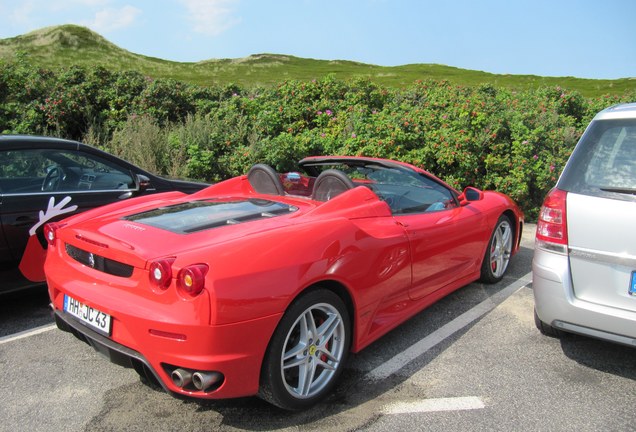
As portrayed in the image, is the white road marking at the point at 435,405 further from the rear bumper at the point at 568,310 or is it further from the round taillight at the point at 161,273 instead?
the round taillight at the point at 161,273

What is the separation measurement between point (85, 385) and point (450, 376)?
2254mm

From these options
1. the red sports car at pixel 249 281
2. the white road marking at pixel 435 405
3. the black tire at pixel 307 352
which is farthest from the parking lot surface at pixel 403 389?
the red sports car at pixel 249 281

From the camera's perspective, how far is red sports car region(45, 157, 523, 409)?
2416 millimetres

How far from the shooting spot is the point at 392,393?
3027 mm

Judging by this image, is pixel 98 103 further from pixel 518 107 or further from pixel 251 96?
pixel 518 107

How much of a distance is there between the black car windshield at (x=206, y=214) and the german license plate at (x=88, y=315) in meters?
0.58

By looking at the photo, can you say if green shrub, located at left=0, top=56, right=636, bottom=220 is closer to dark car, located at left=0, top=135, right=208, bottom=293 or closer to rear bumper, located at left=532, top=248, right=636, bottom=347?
dark car, located at left=0, top=135, right=208, bottom=293

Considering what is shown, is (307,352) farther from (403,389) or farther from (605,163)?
(605,163)

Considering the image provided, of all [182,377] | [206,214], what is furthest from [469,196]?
[182,377]

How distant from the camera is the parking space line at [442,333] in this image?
131 inches

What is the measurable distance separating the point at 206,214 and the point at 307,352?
1.11 m

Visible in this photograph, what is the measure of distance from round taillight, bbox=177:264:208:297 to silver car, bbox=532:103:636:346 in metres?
2.22

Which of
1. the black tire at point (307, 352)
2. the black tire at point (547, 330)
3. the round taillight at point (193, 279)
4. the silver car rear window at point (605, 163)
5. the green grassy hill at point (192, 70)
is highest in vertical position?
the green grassy hill at point (192, 70)

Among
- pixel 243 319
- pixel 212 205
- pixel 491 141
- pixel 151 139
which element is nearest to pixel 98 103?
pixel 151 139
